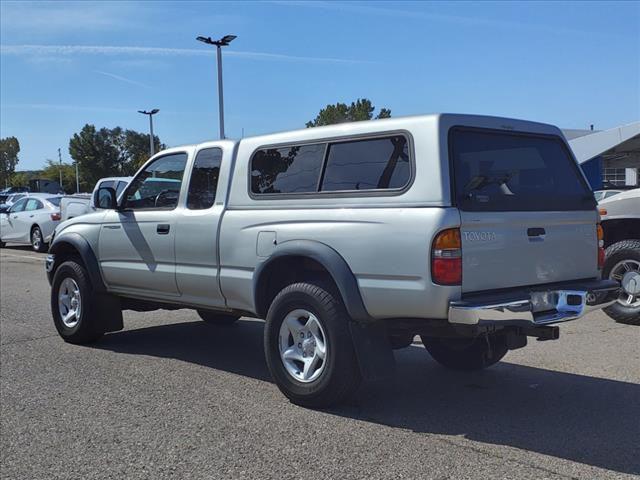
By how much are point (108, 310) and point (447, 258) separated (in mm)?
4246

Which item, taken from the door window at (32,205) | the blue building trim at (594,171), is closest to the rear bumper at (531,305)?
the door window at (32,205)

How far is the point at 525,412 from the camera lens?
4.79 meters

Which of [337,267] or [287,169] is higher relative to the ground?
[287,169]

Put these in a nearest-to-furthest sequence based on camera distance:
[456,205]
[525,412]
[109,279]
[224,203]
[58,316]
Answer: [456,205]
[525,412]
[224,203]
[109,279]
[58,316]

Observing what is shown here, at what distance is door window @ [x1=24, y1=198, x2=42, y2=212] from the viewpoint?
1850cm

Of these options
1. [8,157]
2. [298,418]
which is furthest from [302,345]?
[8,157]

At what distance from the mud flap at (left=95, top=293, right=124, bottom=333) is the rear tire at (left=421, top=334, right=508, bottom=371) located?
10.9 feet

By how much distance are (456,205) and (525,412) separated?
5.63ft

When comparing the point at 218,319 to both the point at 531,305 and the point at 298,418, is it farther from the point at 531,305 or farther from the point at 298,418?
the point at 531,305

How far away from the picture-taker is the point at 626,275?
7.96 meters

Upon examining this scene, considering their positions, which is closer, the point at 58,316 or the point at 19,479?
the point at 19,479

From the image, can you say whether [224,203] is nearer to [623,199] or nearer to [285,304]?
[285,304]

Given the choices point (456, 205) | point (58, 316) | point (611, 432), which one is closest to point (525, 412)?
point (611, 432)

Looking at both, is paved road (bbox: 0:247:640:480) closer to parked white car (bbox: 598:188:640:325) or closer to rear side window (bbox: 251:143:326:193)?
parked white car (bbox: 598:188:640:325)
